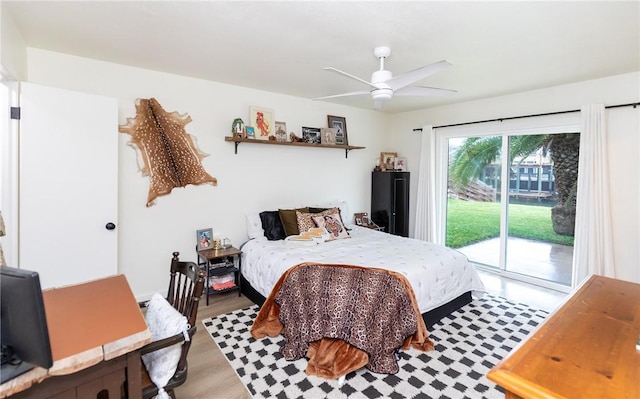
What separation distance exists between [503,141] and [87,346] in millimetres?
4837

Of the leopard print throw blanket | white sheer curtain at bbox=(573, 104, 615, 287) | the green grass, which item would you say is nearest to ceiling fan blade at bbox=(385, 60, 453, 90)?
the leopard print throw blanket

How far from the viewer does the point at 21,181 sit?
7.98 ft

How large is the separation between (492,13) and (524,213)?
3108 millimetres

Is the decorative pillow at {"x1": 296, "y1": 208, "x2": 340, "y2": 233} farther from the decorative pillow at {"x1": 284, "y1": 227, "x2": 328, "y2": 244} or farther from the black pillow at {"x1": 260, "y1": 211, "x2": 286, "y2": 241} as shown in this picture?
the black pillow at {"x1": 260, "y1": 211, "x2": 286, "y2": 241}

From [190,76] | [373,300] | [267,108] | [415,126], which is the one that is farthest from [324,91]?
[373,300]

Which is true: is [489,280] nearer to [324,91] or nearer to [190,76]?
[324,91]

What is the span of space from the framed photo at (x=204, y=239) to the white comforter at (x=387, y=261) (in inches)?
15.9

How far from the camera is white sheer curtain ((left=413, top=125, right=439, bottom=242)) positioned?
4.86 meters

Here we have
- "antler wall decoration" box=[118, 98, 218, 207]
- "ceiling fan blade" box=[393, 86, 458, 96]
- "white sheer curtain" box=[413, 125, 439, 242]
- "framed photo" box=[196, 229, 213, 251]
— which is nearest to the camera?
"ceiling fan blade" box=[393, 86, 458, 96]

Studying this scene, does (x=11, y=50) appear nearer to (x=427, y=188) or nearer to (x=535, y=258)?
(x=427, y=188)

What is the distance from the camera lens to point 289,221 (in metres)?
3.93

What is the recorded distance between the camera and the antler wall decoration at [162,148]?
3213 mm

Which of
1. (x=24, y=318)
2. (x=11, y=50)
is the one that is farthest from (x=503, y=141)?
(x=11, y=50)

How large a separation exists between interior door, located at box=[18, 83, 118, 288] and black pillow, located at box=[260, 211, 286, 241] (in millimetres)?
1603
